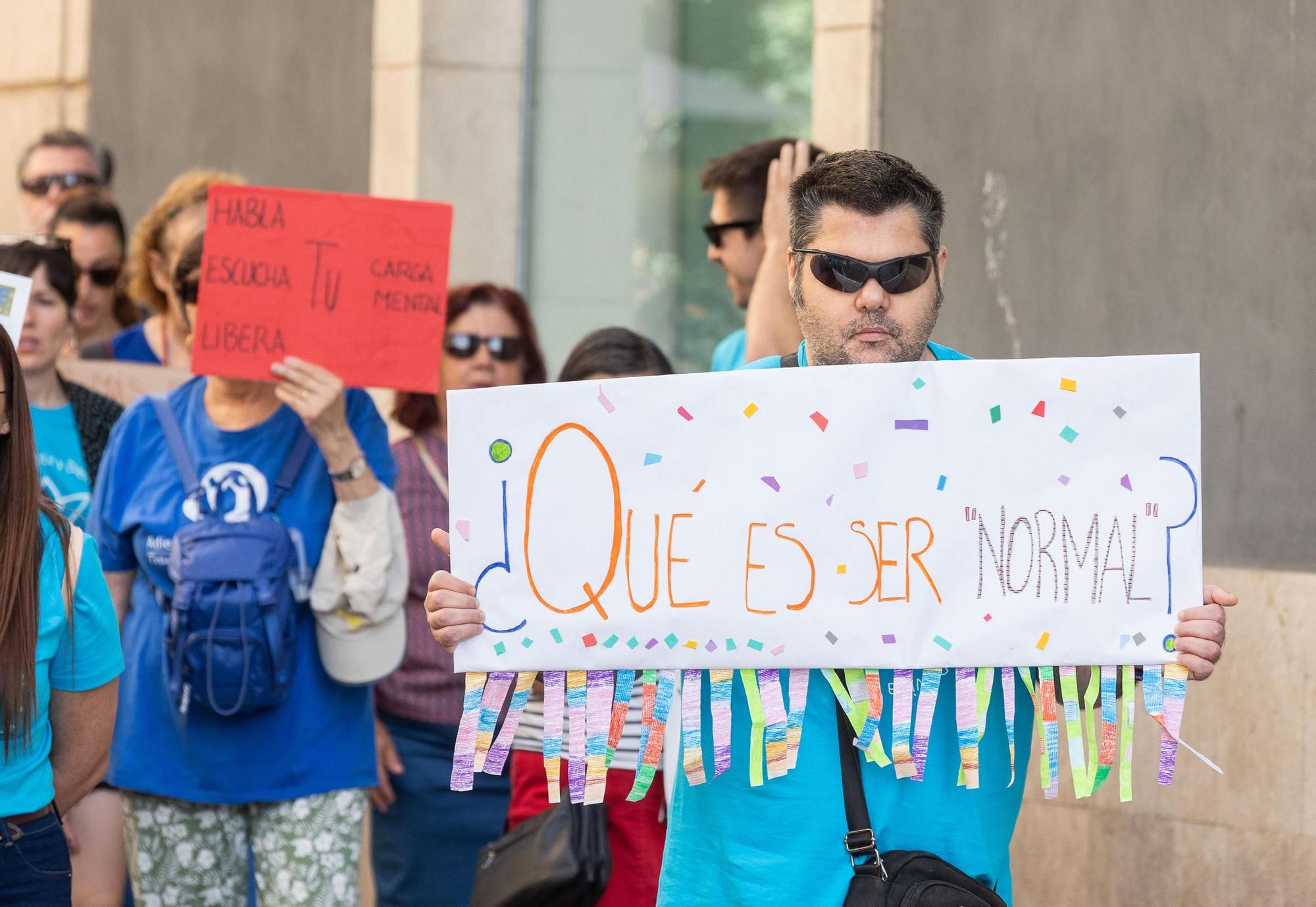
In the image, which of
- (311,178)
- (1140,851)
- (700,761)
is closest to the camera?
(700,761)

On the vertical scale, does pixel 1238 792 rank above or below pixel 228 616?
below

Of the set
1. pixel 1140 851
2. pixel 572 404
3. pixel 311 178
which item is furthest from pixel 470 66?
pixel 572 404

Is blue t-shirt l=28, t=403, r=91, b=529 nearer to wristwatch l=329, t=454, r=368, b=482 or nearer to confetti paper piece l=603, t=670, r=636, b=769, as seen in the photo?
wristwatch l=329, t=454, r=368, b=482

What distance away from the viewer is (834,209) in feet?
10.1

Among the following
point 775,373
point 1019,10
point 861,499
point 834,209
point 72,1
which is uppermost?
point 72,1

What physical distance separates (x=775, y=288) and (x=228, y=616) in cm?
160

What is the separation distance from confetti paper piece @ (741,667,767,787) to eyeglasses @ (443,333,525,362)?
8.52ft

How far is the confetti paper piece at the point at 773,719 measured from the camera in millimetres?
2914

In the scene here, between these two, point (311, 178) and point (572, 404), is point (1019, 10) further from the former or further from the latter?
point (311, 178)

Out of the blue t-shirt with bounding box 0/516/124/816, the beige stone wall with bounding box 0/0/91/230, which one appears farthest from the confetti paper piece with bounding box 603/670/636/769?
the beige stone wall with bounding box 0/0/91/230

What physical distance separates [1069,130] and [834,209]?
269 centimetres

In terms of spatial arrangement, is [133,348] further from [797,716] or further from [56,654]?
[797,716]

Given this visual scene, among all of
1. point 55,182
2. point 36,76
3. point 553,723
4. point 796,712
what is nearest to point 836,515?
point 796,712

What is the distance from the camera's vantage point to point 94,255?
6.41 m
